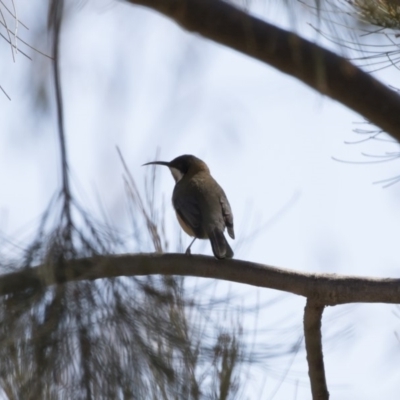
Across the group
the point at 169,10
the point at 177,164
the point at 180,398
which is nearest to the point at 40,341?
the point at 180,398

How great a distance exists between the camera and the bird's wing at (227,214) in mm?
4559

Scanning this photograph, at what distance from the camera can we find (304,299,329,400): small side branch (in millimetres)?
3246

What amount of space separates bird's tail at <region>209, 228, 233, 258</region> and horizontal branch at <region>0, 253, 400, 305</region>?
149mm

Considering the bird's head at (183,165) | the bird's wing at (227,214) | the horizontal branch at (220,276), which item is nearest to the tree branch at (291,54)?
the horizontal branch at (220,276)

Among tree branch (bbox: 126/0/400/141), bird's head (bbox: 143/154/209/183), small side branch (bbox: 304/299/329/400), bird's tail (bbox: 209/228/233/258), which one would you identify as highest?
bird's head (bbox: 143/154/209/183)

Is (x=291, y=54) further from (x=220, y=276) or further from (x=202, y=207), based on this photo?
(x=202, y=207)

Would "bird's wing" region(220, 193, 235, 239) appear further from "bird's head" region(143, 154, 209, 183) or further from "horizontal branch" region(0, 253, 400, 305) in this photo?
"horizontal branch" region(0, 253, 400, 305)

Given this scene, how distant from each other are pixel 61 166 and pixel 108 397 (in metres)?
0.68

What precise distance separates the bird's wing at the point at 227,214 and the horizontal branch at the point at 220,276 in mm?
1074

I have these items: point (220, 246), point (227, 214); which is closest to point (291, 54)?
point (220, 246)

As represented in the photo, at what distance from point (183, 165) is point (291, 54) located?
89.9 inches

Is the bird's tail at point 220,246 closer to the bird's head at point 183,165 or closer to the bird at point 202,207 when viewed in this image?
the bird at point 202,207

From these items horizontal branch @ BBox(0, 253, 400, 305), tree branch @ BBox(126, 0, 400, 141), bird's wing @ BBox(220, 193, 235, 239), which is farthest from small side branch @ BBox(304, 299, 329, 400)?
bird's wing @ BBox(220, 193, 235, 239)

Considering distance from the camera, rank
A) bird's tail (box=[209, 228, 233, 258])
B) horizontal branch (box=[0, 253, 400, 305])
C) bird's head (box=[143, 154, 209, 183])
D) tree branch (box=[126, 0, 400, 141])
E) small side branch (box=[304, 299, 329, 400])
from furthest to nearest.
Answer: bird's head (box=[143, 154, 209, 183])
bird's tail (box=[209, 228, 233, 258])
tree branch (box=[126, 0, 400, 141])
small side branch (box=[304, 299, 329, 400])
horizontal branch (box=[0, 253, 400, 305])
